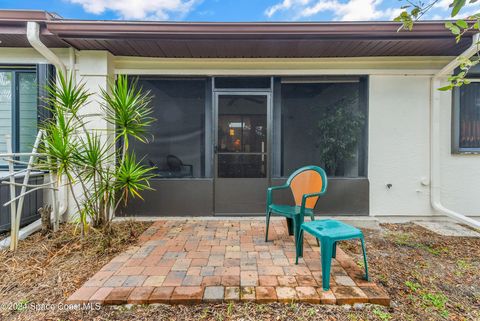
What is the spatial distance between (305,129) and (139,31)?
2761 millimetres

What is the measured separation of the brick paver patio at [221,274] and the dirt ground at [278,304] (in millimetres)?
78

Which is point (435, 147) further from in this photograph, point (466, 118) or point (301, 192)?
point (301, 192)

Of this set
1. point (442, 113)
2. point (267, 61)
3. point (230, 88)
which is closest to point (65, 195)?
point (230, 88)

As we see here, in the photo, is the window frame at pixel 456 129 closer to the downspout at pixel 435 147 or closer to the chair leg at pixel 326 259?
the downspout at pixel 435 147

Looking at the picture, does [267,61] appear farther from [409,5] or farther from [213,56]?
[409,5]

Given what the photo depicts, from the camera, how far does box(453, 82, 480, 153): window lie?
154 inches

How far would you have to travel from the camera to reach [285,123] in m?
4.09

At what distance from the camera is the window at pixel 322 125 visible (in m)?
4.03

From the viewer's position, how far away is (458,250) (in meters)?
2.87

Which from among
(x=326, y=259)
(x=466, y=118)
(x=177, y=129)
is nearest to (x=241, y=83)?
(x=177, y=129)

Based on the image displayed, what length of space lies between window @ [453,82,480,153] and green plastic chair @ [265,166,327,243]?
9.01ft

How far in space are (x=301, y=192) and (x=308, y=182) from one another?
0.15 meters

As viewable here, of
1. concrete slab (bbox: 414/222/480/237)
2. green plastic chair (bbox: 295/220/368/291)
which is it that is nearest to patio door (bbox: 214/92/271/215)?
green plastic chair (bbox: 295/220/368/291)

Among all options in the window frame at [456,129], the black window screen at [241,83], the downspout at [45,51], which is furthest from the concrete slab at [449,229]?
the downspout at [45,51]
